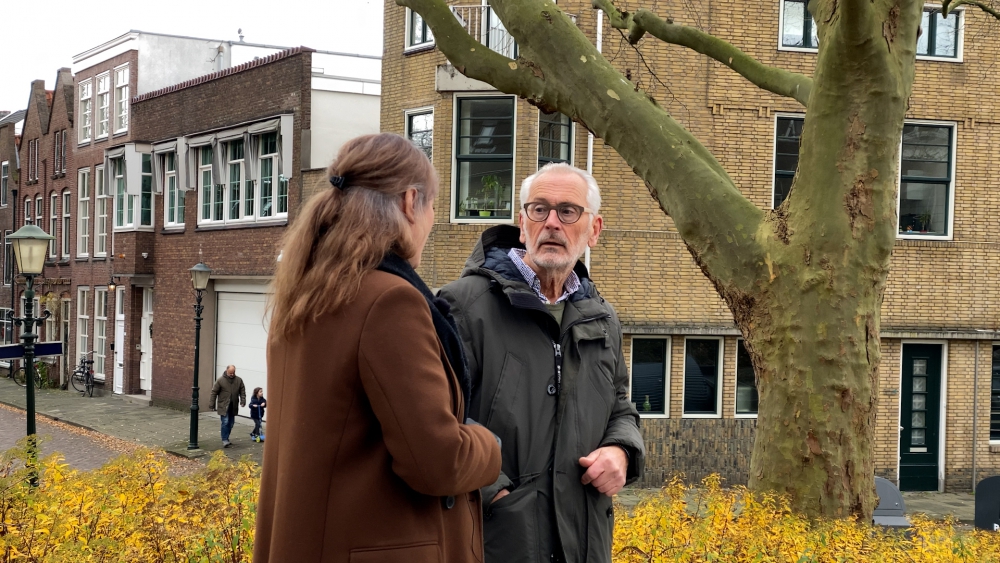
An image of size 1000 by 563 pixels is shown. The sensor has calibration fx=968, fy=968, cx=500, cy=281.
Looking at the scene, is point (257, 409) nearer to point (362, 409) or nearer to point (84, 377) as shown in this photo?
point (84, 377)

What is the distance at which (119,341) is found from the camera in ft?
93.6

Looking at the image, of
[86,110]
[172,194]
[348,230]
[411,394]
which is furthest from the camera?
[86,110]

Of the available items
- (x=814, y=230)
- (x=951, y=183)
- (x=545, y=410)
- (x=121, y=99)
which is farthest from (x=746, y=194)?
(x=121, y=99)

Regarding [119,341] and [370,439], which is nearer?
[370,439]

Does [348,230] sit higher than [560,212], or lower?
lower

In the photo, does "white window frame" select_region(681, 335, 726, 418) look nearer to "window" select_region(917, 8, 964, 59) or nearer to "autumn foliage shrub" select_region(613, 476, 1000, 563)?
"window" select_region(917, 8, 964, 59)

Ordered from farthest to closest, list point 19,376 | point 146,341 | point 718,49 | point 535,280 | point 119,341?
point 19,376 → point 119,341 → point 146,341 → point 718,49 → point 535,280

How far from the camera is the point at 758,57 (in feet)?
55.0

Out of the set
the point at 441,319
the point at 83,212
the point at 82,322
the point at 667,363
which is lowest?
the point at 82,322

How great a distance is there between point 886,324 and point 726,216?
11.1 meters


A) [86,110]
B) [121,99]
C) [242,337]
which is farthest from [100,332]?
[242,337]

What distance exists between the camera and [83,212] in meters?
31.0

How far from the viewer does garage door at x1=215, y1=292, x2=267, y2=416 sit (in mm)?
22688

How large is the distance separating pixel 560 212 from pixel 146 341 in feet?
86.5
